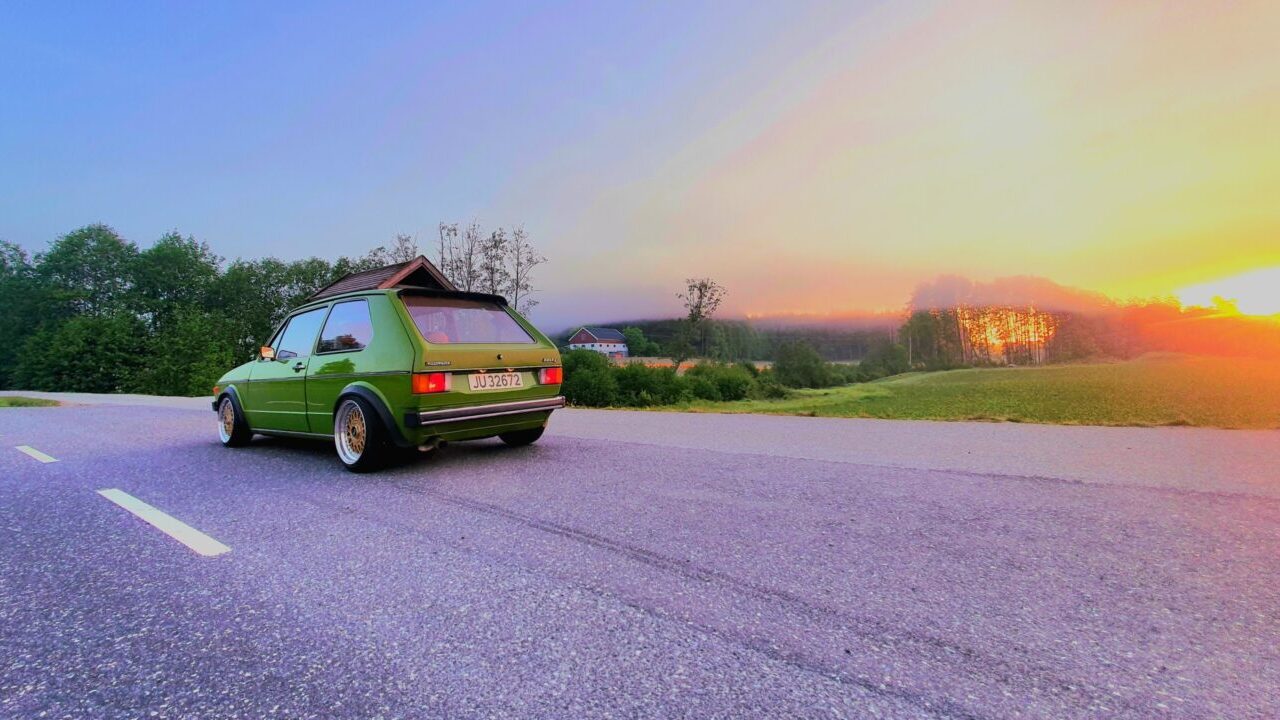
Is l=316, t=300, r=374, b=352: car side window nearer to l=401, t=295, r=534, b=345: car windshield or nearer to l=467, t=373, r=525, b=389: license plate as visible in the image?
l=401, t=295, r=534, b=345: car windshield

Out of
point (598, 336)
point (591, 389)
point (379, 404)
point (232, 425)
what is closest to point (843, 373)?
point (598, 336)

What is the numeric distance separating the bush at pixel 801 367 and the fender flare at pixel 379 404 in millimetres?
55460

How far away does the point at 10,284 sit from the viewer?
151ft

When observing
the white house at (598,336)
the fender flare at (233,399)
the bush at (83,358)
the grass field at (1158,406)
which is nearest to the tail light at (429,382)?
the fender flare at (233,399)

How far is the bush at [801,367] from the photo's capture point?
197ft

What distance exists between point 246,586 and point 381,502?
4.67ft

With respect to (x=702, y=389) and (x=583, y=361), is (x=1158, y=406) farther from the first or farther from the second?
(x=583, y=361)

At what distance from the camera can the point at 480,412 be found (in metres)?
4.73

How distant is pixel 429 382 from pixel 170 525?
1.79m

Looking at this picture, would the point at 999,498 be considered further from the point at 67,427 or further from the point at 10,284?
the point at 10,284

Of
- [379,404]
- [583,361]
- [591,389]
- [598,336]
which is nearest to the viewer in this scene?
[379,404]

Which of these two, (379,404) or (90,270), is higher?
(90,270)

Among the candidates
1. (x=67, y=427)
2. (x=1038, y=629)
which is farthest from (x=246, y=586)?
(x=67, y=427)

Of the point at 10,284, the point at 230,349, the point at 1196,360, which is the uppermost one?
the point at 10,284
